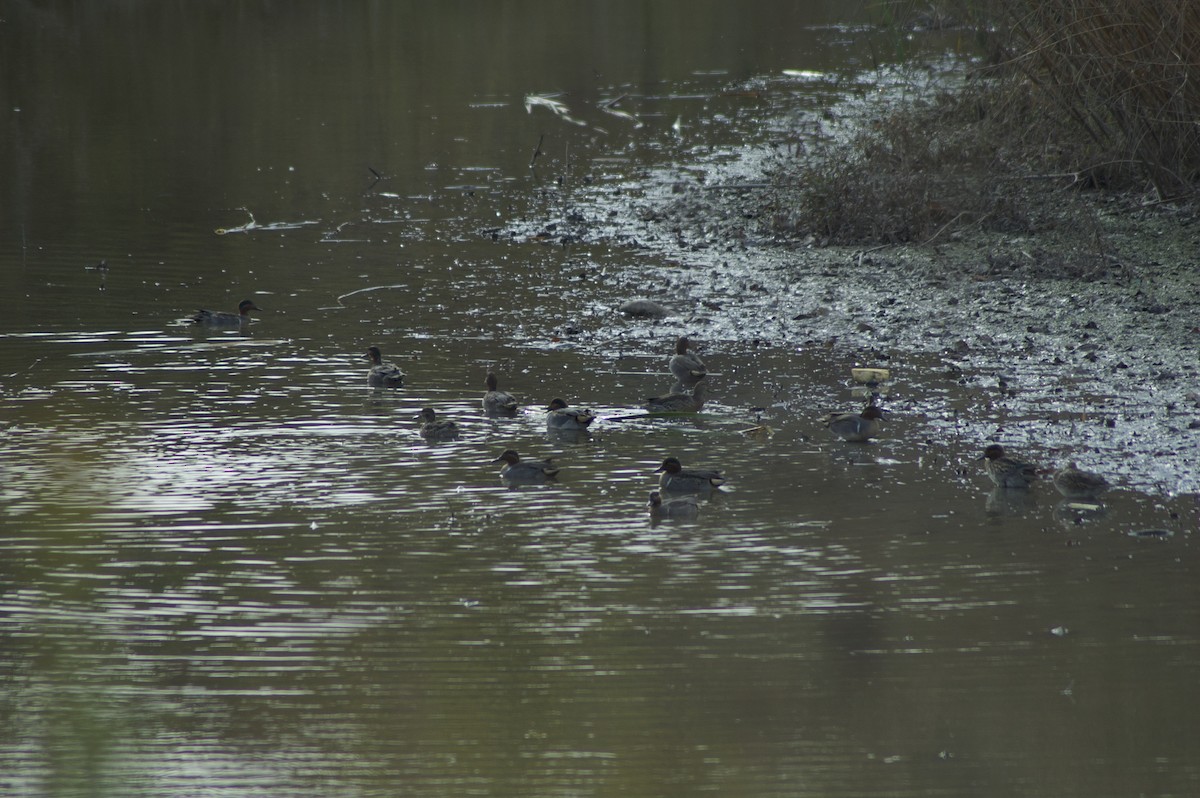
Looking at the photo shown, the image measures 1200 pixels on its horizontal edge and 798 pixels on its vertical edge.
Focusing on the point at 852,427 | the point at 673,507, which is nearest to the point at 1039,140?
the point at 852,427

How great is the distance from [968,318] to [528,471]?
4.90 metres

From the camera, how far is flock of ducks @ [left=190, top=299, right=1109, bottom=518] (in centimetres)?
811

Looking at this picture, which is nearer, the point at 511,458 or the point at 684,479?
the point at 684,479

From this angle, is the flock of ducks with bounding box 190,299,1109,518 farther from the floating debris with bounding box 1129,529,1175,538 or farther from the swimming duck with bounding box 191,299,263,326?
the floating debris with bounding box 1129,529,1175,538

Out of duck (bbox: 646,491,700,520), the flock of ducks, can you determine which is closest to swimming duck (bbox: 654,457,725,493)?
the flock of ducks

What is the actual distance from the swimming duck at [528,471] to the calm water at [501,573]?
0.37 feet

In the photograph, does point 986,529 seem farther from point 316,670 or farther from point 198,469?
point 198,469

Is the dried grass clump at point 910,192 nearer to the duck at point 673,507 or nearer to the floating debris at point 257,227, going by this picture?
the floating debris at point 257,227

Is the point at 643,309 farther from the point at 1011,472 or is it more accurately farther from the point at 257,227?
the point at 257,227

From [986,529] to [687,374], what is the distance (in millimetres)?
3405

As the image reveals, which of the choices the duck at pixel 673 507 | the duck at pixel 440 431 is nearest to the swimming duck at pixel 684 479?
the duck at pixel 673 507

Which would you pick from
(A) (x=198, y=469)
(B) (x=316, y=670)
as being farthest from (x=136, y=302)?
(B) (x=316, y=670)

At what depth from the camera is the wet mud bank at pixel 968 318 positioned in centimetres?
938

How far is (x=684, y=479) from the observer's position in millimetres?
8289
